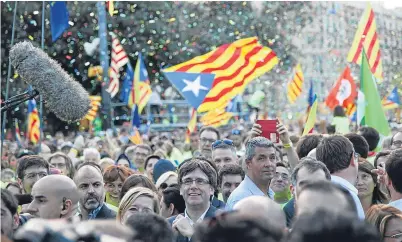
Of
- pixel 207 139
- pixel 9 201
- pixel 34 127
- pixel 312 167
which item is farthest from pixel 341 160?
pixel 34 127

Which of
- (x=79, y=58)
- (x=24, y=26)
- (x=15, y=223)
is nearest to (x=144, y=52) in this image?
(x=79, y=58)

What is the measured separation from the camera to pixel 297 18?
41.5 m

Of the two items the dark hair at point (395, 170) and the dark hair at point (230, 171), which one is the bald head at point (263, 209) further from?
the dark hair at point (230, 171)

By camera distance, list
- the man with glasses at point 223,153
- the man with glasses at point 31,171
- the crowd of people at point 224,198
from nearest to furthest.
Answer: the crowd of people at point 224,198 → the man with glasses at point 31,171 → the man with glasses at point 223,153


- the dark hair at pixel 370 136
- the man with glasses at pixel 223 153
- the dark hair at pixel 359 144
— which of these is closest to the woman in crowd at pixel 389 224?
the dark hair at pixel 359 144

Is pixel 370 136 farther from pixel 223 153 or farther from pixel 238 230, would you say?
pixel 238 230

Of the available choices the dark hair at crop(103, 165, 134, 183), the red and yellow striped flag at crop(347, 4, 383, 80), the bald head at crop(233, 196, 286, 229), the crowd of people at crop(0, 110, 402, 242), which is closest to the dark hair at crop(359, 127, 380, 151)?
the crowd of people at crop(0, 110, 402, 242)

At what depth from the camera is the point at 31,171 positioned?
8.13 meters

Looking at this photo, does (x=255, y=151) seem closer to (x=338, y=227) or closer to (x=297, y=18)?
(x=338, y=227)

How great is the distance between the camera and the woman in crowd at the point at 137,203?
586cm

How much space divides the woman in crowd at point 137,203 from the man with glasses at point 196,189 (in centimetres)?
31

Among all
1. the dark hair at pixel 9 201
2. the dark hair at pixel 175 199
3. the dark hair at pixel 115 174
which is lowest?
the dark hair at pixel 175 199

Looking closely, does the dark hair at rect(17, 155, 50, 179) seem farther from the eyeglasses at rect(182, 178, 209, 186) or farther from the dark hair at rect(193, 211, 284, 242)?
the dark hair at rect(193, 211, 284, 242)

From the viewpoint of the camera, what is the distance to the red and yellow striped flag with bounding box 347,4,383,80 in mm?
15016
